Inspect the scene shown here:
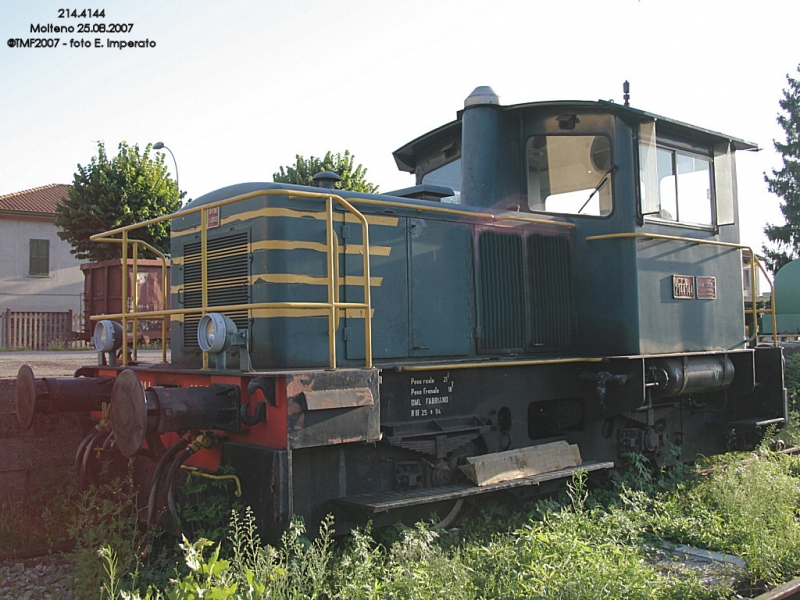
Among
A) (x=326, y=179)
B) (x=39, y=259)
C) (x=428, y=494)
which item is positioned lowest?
(x=428, y=494)

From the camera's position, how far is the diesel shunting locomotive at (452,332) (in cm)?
470

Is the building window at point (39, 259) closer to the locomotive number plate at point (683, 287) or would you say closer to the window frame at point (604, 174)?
the window frame at point (604, 174)

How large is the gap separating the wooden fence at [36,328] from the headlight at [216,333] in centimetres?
1870

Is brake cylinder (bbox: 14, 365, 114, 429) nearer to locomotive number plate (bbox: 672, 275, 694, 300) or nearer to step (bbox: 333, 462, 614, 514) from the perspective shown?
step (bbox: 333, 462, 614, 514)

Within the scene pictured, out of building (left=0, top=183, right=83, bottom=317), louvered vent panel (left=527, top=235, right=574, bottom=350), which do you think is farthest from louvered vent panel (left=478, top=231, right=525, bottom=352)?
building (left=0, top=183, right=83, bottom=317)

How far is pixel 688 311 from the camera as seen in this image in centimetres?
723

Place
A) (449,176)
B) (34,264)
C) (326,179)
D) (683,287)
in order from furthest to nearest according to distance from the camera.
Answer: (34,264)
(449,176)
(683,287)
(326,179)

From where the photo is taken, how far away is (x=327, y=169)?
23312 mm

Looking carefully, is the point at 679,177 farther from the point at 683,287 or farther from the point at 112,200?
the point at 112,200

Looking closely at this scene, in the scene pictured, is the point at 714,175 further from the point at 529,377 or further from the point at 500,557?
the point at 500,557

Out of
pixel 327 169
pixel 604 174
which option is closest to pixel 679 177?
pixel 604 174

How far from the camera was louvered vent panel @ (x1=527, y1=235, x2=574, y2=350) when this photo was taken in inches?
261

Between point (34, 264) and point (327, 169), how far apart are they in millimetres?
13716

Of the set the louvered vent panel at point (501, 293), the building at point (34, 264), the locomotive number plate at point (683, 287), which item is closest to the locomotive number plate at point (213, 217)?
the louvered vent panel at point (501, 293)
